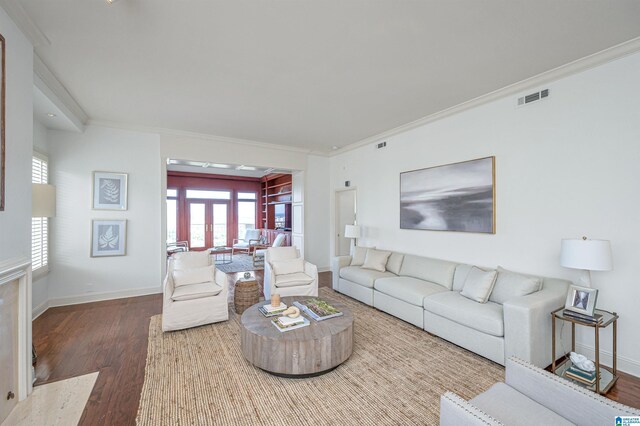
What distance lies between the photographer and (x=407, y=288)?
3717mm

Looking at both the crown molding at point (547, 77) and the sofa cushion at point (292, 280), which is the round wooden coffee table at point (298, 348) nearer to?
the sofa cushion at point (292, 280)

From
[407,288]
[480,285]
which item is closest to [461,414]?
[480,285]

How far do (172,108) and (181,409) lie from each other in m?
3.82

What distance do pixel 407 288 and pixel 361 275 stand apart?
3.09 feet

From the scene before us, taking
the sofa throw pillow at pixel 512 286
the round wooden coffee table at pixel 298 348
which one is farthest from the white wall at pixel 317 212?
the sofa throw pillow at pixel 512 286

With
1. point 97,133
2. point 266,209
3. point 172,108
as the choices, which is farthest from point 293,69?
point 266,209

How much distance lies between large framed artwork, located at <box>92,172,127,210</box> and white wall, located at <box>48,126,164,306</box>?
85mm

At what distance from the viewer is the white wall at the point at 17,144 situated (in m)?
2.04

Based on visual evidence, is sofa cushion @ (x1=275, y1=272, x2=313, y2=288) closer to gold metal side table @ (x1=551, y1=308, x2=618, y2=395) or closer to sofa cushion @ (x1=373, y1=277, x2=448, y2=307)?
sofa cushion @ (x1=373, y1=277, x2=448, y2=307)

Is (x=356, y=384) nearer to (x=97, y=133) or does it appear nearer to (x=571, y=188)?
(x=571, y=188)

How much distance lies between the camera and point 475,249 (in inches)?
151

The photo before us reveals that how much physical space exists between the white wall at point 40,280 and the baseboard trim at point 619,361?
674 centimetres

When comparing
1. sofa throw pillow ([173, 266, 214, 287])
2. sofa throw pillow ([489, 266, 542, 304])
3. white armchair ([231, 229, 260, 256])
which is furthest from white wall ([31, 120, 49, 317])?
sofa throw pillow ([489, 266, 542, 304])

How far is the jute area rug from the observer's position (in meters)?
2.01
